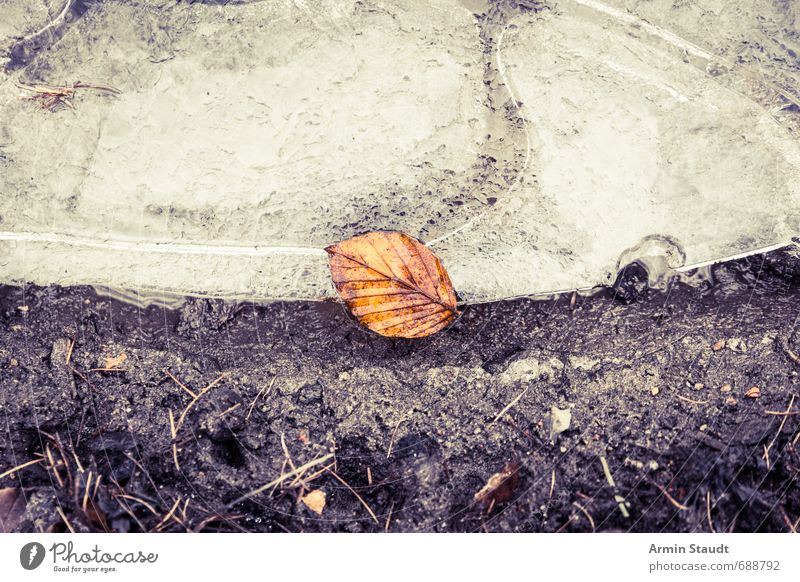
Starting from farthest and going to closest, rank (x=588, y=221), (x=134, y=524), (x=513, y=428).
A: (x=588, y=221), (x=513, y=428), (x=134, y=524)

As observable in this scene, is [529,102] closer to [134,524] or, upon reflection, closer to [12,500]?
[134,524]

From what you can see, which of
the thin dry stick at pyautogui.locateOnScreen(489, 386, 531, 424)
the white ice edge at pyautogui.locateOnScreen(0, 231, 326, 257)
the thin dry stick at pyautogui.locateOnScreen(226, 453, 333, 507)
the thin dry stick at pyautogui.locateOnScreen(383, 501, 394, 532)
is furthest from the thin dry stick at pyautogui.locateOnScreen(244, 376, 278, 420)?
the thin dry stick at pyautogui.locateOnScreen(489, 386, 531, 424)

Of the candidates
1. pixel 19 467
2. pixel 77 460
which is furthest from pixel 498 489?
pixel 19 467

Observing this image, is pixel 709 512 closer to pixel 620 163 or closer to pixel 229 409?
pixel 620 163

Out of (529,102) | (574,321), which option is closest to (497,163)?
(529,102)

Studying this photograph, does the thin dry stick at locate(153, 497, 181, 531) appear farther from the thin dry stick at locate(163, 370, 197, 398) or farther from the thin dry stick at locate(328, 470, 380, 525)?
the thin dry stick at locate(328, 470, 380, 525)
